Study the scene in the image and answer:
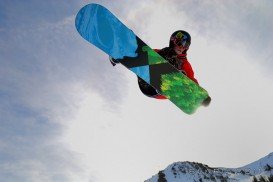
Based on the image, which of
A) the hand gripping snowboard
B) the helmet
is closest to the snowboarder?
the helmet

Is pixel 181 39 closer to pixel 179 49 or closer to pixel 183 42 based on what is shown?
pixel 183 42

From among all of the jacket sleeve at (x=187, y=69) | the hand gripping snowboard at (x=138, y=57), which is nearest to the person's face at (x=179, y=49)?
the jacket sleeve at (x=187, y=69)

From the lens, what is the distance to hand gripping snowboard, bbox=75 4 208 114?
982 centimetres

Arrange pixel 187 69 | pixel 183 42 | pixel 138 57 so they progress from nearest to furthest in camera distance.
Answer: pixel 138 57, pixel 183 42, pixel 187 69

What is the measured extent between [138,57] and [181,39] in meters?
1.29

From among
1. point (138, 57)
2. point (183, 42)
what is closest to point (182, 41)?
point (183, 42)

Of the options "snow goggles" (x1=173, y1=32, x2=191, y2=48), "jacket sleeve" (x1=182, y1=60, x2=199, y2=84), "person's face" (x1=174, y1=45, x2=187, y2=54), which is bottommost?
"jacket sleeve" (x1=182, y1=60, x2=199, y2=84)

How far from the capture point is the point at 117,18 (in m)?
10.0

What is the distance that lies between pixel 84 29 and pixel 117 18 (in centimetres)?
93

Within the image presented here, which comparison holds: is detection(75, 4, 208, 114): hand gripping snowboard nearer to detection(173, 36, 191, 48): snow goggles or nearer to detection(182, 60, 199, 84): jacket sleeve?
detection(182, 60, 199, 84): jacket sleeve

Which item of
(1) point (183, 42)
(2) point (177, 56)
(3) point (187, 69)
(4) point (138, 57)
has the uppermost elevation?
(1) point (183, 42)

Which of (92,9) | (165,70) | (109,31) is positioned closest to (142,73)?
(165,70)

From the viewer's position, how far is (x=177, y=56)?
10641 millimetres

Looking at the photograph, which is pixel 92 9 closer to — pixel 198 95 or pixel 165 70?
pixel 165 70
